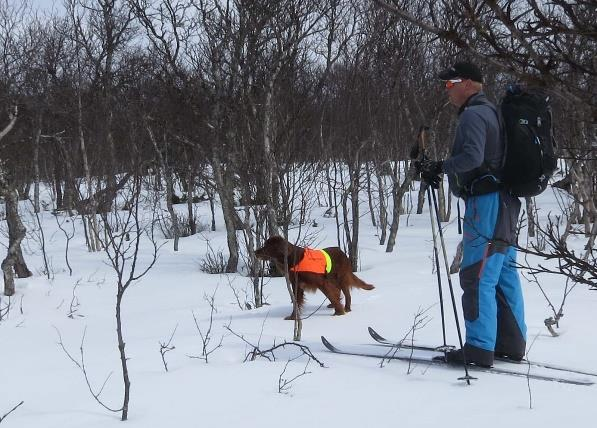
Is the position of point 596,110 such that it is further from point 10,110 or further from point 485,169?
point 10,110

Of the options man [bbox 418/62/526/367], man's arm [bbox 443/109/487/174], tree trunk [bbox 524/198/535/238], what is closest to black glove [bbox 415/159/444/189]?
man [bbox 418/62/526/367]

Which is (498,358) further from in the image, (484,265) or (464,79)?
(464,79)

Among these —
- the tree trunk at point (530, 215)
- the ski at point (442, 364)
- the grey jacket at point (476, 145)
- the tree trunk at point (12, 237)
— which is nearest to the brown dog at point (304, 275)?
the ski at point (442, 364)

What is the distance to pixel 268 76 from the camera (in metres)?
8.44

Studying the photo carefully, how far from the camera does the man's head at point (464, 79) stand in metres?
3.62

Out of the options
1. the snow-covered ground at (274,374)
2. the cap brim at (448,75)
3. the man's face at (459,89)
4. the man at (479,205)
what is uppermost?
the cap brim at (448,75)

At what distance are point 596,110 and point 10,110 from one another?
845 centimetres

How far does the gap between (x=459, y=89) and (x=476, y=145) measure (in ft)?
1.44

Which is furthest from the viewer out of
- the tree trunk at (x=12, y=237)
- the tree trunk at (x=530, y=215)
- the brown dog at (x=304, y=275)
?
the tree trunk at (x=12, y=237)

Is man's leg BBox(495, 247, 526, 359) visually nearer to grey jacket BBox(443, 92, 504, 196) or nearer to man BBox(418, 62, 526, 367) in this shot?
man BBox(418, 62, 526, 367)

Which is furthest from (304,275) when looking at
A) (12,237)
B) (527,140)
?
(12,237)

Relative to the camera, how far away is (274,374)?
11.7 feet

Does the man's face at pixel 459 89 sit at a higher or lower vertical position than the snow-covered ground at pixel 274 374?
higher

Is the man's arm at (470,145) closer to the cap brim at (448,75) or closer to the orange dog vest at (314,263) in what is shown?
the cap brim at (448,75)
